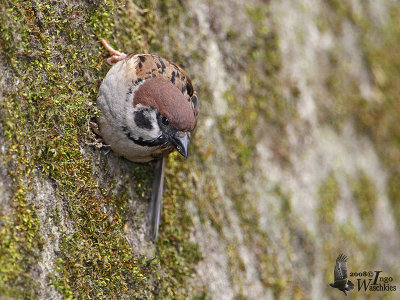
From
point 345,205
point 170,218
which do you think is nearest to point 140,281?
Result: point 170,218

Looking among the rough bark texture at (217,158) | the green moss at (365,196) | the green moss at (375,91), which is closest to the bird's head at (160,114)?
the rough bark texture at (217,158)

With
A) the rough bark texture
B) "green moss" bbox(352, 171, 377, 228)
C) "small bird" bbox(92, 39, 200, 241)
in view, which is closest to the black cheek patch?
"small bird" bbox(92, 39, 200, 241)

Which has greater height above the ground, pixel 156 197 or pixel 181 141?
pixel 181 141

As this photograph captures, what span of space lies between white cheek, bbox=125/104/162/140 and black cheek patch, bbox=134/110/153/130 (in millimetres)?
16

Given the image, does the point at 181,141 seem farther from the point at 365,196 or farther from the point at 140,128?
the point at 365,196

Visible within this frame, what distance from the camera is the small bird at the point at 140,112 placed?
3.85m

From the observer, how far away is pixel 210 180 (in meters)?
5.08

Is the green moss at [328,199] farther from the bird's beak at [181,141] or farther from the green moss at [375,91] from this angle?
the bird's beak at [181,141]

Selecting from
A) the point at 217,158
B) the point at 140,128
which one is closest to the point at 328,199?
the point at 217,158

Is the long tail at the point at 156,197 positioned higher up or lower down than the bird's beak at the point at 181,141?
lower down

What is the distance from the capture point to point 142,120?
3.86 metres

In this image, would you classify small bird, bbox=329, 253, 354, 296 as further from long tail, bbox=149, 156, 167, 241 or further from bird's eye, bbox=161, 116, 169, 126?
bird's eye, bbox=161, 116, 169, 126

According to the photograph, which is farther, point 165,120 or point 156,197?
point 156,197

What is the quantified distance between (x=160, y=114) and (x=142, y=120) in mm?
153
